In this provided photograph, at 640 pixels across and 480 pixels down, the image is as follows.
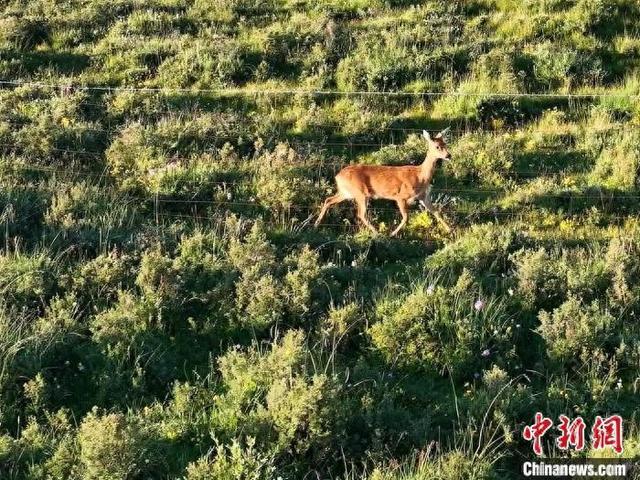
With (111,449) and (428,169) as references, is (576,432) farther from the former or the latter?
(428,169)

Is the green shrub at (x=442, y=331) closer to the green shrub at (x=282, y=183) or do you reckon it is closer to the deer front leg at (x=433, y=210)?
the deer front leg at (x=433, y=210)

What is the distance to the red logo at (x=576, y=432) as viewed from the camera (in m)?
6.21

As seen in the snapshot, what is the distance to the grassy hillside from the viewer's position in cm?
633

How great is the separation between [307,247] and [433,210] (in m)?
2.38

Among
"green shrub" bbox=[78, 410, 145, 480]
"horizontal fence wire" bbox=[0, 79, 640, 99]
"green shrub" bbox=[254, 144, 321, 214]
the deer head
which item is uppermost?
"horizontal fence wire" bbox=[0, 79, 640, 99]

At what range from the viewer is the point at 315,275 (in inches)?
327

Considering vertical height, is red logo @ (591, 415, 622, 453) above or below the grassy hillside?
below

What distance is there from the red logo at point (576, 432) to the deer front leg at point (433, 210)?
13.1 ft

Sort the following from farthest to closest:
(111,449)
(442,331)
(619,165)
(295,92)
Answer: (295,92), (619,165), (442,331), (111,449)

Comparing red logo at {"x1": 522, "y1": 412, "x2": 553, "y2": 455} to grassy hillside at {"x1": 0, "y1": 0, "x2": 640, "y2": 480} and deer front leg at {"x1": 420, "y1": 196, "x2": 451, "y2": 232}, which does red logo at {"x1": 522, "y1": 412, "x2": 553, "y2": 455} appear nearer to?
Result: grassy hillside at {"x1": 0, "y1": 0, "x2": 640, "y2": 480}

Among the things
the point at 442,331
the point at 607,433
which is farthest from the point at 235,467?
the point at 607,433

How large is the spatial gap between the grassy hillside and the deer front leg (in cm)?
15

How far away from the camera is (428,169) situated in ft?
35.1

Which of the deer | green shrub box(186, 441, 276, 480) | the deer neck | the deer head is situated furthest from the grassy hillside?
the deer head
